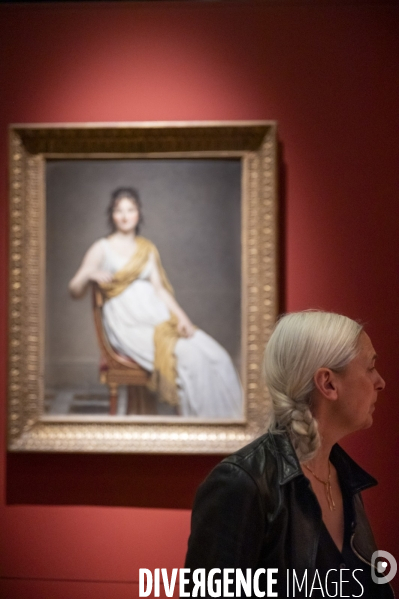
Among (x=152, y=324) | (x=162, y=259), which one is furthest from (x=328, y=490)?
(x=162, y=259)

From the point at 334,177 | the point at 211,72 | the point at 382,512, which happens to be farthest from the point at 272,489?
the point at 211,72

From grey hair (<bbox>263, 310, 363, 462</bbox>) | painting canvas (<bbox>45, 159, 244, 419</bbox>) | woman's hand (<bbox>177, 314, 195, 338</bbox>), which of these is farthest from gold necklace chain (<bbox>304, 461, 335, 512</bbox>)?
woman's hand (<bbox>177, 314, 195, 338</bbox>)

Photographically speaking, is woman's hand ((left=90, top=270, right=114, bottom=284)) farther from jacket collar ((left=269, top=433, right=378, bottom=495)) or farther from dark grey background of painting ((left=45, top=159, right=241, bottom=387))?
jacket collar ((left=269, top=433, right=378, bottom=495))

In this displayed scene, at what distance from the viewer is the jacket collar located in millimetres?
1794

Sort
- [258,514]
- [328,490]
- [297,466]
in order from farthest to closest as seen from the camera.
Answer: [328,490], [297,466], [258,514]

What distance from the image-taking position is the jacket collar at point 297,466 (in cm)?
179

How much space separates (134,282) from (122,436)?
69cm

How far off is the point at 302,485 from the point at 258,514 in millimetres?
178

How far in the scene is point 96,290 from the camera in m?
3.01

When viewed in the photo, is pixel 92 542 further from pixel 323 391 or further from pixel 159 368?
pixel 323 391

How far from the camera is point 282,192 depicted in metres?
3.04

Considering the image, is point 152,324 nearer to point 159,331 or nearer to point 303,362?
point 159,331

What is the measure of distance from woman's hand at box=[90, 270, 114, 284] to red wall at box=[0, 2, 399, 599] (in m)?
0.45

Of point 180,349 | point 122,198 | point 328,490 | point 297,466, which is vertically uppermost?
point 122,198
